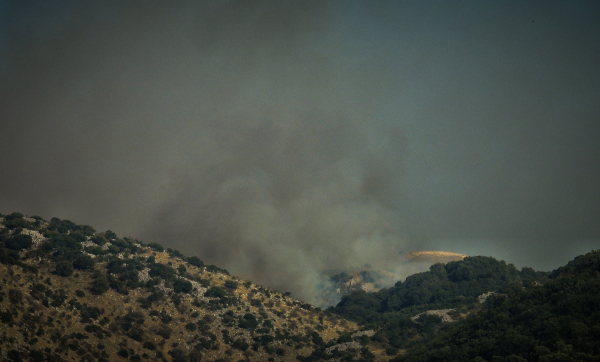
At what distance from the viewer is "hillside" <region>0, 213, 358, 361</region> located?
60.1m

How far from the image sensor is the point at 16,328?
2160 inches

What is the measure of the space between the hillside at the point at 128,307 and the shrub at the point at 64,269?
137 millimetres

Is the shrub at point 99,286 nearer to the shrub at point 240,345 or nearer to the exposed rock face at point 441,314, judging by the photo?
the shrub at point 240,345

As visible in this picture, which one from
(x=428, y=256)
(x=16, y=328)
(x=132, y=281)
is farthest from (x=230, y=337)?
(x=428, y=256)

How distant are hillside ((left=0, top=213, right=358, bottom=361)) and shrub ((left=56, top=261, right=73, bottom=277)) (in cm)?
14

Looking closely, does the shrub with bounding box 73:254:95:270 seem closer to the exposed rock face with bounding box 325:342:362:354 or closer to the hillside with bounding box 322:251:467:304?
the exposed rock face with bounding box 325:342:362:354

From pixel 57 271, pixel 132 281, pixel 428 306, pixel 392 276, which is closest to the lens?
pixel 57 271

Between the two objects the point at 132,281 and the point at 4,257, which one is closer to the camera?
the point at 4,257

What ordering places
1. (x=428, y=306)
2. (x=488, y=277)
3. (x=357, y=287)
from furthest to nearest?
(x=357, y=287)
(x=488, y=277)
(x=428, y=306)

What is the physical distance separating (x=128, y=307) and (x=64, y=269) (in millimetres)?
11024

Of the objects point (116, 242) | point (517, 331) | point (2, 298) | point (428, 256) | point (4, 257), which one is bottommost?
point (517, 331)

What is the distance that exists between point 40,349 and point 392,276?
116 meters

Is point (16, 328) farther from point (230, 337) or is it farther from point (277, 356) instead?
point (277, 356)

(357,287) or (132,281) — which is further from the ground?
(357,287)
